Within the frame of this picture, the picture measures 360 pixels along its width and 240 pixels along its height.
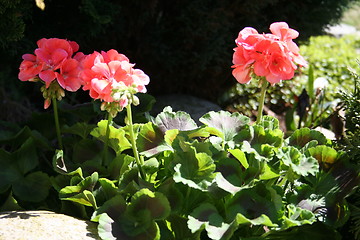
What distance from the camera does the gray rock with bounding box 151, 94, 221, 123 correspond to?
12.4 feet

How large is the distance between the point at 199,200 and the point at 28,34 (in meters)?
1.75

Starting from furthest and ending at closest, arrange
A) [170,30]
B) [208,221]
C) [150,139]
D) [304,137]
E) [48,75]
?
1. [170,30]
2. [304,137]
3. [150,139]
4. [48,75]
5. [208,221]

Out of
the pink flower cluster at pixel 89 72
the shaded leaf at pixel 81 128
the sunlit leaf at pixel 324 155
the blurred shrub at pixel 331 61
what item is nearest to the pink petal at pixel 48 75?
the pink flower cluster at pixel 89 72

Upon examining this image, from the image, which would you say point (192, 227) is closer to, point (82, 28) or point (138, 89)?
point (138, 89)

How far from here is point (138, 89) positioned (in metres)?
2.22

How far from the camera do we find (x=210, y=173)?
2.11 m

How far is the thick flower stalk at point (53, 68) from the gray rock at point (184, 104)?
145 cm

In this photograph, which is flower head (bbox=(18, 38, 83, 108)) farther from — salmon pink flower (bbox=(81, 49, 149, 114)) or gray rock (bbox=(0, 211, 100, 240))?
gray rock (bbox=(0, 211, 100, 240))

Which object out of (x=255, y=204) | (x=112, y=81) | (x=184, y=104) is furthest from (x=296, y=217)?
(x=184, y=104)

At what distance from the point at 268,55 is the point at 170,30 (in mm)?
1691

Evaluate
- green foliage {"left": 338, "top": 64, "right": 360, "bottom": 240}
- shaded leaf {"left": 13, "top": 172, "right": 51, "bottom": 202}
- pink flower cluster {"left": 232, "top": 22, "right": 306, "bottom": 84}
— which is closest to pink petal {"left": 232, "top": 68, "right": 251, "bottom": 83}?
pink flower cluster {"left": 232, "top": 22, "right": 306, "bottom": 84}

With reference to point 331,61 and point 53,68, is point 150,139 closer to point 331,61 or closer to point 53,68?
point 53,68

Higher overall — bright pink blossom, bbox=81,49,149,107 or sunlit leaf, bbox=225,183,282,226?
bright pink blossom, bbox=81,49,149,107

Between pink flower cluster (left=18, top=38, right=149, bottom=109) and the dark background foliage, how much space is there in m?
0.93
